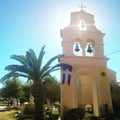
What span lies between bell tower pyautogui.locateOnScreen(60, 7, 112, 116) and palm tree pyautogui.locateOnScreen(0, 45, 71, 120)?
1816 mm

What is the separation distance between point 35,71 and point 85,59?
16.2 ft

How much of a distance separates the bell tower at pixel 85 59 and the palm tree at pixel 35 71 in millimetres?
1816

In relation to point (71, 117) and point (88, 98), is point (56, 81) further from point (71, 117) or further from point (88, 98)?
point (71, 117)

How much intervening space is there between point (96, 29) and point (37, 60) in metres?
6.88

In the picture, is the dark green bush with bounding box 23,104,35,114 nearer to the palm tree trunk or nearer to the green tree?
the palm tree trunk

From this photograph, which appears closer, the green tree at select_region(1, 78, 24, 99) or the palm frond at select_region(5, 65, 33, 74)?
the palm frond at select_region(5, 65, 33, 74)

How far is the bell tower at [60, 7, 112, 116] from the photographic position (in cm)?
1964

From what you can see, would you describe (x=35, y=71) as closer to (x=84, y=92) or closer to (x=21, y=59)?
(x=21, y=59)

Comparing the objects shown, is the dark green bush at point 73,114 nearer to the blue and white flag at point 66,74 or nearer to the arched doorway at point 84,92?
the blue and white flag at point 66,74

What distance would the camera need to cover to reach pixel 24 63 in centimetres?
1925

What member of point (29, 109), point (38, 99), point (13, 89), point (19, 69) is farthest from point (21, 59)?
point (13, 89)

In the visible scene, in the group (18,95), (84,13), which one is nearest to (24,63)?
(84,13)

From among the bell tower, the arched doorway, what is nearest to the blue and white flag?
the bell tower

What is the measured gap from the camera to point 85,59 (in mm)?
20250
